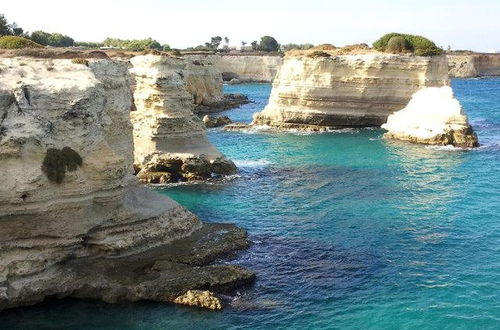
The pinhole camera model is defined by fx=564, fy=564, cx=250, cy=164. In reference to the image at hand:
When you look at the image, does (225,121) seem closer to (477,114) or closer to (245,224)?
(477,114)

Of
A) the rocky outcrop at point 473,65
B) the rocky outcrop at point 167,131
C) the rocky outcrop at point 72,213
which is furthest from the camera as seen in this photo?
the rocky outcrop at point 473,65

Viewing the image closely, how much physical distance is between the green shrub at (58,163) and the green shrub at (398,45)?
48.2m

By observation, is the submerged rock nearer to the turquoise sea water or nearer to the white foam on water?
the turquoise sea water

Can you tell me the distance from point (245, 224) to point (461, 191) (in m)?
14.6

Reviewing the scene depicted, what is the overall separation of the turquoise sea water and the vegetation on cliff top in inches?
640

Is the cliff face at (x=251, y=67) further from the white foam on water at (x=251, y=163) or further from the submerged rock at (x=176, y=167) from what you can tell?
the submerged rock at (x=176, y=167)

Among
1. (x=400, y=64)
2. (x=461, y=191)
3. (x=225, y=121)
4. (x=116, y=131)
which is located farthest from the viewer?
(x=225, y=121)

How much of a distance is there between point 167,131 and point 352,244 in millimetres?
18187

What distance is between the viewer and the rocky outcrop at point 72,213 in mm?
20203

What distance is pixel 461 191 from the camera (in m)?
34.9

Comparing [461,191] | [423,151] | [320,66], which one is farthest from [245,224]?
[320,66]

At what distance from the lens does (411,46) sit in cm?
6269

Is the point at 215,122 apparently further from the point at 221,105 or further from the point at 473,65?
the point at 473,65

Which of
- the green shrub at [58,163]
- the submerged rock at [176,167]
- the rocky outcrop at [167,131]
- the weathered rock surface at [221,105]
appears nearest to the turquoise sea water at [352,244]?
the submerged rock at [176,167]
